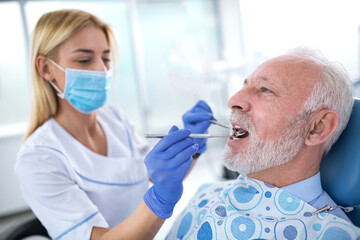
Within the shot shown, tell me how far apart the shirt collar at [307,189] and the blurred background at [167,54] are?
172 centimetres

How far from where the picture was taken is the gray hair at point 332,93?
1039 millimetres

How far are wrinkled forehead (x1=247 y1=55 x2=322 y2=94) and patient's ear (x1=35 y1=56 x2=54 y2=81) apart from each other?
92 centimetres

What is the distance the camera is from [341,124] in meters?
1.08

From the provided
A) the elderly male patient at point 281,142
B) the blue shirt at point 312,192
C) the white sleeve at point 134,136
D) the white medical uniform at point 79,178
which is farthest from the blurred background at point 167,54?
the blue shirt at point 312,192

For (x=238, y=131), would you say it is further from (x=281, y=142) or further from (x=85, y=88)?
(x=85, y=88)

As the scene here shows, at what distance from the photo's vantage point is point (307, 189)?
3.45ft

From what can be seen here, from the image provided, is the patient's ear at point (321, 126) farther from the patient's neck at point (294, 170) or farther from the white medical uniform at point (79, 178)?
the white medical uniform at point (79, 178)

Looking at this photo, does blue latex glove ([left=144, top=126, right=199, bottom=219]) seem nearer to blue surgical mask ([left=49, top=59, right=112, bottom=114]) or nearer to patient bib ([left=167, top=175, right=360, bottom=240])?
patient bib ([left=167, top=175, right=360, bottom=240])

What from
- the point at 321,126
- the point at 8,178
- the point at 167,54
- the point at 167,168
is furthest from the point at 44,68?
the point at 167,54

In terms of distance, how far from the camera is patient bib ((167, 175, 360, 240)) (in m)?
0.94

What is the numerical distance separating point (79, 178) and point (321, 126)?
93 centimetres

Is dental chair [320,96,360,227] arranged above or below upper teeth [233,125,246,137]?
below

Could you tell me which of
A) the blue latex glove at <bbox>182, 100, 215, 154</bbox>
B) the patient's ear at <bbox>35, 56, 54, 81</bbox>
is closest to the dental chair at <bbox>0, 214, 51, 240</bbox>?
the patient's ear at <bbox>35, 56, 54, 81</bbox>

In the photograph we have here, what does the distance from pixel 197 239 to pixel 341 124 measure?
637 millimetres
